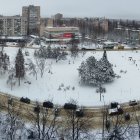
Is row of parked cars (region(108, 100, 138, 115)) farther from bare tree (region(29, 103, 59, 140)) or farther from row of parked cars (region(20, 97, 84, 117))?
bare tree (region(29, 103, 59, 140))

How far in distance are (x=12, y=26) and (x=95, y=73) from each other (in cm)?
3307

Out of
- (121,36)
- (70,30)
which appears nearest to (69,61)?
(70,30)

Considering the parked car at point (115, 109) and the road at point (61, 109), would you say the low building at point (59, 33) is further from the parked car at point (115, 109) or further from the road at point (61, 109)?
the parked car at point (115, 109)

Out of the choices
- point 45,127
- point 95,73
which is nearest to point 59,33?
point 95,73

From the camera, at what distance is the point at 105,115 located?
1784cm

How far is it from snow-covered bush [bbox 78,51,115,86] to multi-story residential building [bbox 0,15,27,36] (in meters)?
31.3

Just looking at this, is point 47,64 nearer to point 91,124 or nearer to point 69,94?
point 69,94

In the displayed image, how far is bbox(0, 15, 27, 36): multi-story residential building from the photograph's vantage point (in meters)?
54.2

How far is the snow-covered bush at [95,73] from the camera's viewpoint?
23.3 metres

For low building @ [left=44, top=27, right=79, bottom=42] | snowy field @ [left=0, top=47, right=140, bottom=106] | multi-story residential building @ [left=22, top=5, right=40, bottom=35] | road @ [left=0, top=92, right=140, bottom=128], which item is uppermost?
multi-story residential building @ [left=22, top=5, right=40, bottom=35]

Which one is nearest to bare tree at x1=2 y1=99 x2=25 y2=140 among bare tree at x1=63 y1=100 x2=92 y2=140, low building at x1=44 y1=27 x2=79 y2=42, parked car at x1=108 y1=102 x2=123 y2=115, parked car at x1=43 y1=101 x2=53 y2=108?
bare tree at x1=63 y1=100 x2=92 y2=140

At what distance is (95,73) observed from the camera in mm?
23484

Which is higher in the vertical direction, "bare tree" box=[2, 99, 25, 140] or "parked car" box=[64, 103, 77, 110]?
"parked car" box=[64, 103, 77, 110]

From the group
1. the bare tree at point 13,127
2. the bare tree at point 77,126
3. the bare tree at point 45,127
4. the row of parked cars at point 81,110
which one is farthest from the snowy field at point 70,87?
the bare tree at point 13,127
